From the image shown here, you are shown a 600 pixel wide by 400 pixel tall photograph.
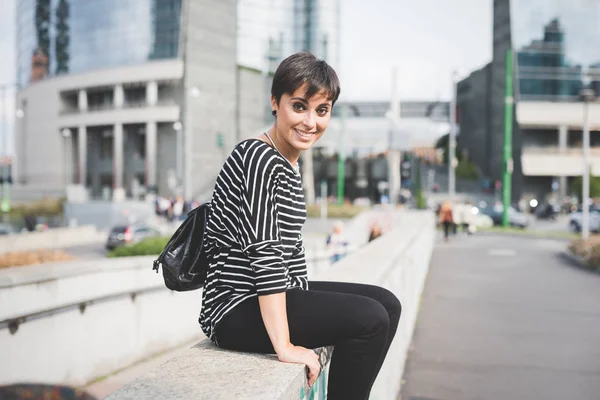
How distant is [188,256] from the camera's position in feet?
8.65

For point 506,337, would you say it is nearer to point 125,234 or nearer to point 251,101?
point 125,234

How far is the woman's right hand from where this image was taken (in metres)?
2.32

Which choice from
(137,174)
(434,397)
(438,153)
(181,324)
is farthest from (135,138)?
(434,397)

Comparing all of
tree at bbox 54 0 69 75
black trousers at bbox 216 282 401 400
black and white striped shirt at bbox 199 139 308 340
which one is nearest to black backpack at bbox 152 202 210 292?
black and white striped shirt at bbox 199 139 308 340

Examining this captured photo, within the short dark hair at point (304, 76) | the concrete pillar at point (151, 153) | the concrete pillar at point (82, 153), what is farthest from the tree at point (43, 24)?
the short dark hair at point (304, 76)

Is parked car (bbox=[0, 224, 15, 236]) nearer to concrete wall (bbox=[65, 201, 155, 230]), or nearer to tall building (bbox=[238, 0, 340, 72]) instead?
concrete wall (bbox=[65, 201, 155, 230])

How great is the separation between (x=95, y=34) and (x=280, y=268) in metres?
65.2

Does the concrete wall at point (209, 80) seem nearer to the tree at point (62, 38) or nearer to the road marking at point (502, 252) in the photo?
the tree at point (62, 38)

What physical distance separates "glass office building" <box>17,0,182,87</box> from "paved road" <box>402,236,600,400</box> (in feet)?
166

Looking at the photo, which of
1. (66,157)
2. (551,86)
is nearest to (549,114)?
(551,86)

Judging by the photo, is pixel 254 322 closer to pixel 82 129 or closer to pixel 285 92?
pixel 285 92

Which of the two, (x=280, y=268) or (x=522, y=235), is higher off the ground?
(x=280, y=268)

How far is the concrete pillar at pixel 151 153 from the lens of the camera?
5955cm

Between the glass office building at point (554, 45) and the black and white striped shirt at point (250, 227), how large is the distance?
60.9m
